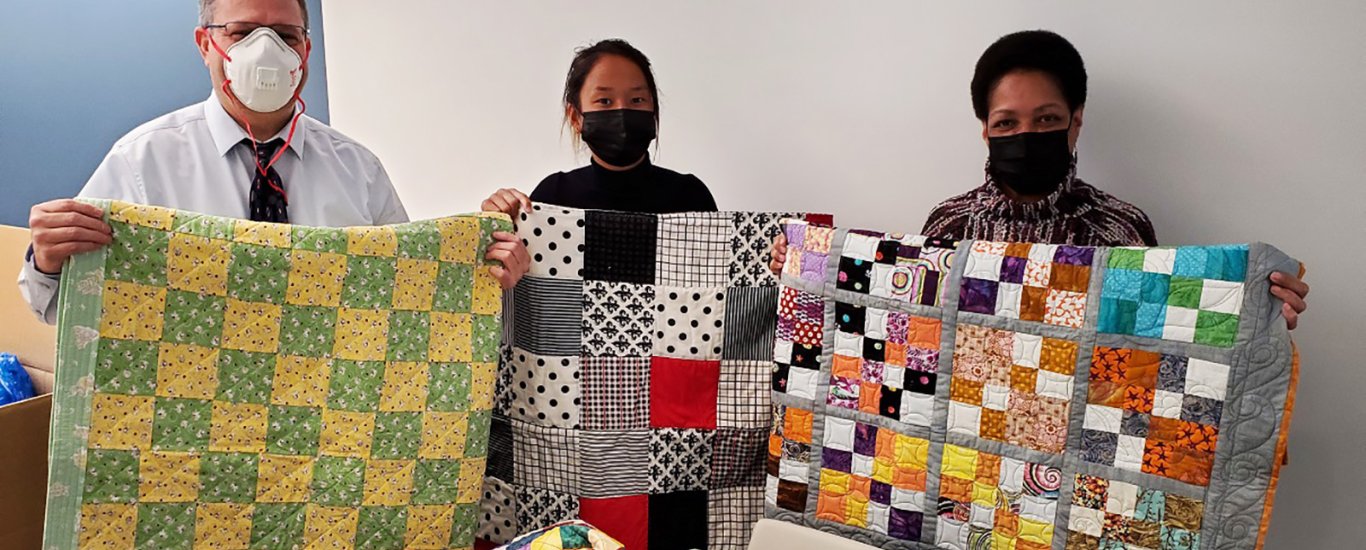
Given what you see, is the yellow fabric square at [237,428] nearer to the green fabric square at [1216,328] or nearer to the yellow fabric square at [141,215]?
the yellow fabric square at [141,215]

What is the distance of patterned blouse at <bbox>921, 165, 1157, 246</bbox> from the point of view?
6.09 feet

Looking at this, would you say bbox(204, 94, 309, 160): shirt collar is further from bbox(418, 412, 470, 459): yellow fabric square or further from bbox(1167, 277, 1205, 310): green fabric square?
bbox(1167, 277, 1205, 310): green fabric square

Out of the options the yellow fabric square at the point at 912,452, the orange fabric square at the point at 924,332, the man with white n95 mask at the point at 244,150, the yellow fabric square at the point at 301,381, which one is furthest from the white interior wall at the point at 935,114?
the yellow fabric square at the point at 301,381

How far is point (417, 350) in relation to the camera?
5.99 ft

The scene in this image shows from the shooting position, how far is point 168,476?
5.53ft

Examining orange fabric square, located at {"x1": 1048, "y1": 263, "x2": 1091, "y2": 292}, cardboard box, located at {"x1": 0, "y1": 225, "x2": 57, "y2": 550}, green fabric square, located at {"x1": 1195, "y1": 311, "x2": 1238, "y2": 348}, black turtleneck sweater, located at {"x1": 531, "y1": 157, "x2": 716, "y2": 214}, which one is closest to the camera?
green fabric square, located at {"x1": 1195, "y1": 311, "x2": 1238, "y2": 348}

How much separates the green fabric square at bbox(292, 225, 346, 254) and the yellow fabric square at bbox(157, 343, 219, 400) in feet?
0.77

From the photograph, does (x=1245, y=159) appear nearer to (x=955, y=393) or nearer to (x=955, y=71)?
A: (x=955, y=71)

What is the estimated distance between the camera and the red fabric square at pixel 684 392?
197 cm

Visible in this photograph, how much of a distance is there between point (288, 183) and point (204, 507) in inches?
25.3

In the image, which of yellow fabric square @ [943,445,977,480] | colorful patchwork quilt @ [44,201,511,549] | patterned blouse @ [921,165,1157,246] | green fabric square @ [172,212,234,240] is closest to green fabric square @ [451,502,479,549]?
colorful patchwork quilt @ [44,201,511,549]

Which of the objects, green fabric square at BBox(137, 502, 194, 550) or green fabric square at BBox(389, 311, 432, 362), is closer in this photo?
green fabric square at BBox(137, 502, 194, 550)

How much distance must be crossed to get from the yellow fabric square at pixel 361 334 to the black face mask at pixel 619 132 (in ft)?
1.99

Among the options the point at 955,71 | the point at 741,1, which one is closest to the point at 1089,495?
the point at 955,71
